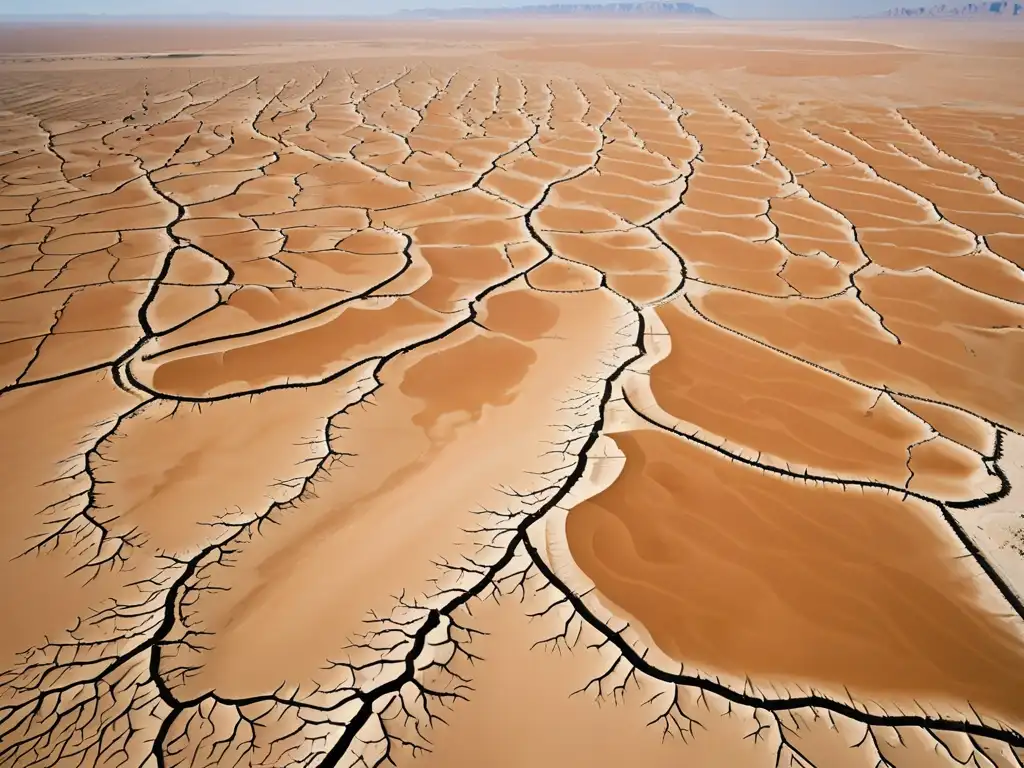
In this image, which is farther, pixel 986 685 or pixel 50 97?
pixel 50 97

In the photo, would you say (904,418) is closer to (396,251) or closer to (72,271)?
(396,251)

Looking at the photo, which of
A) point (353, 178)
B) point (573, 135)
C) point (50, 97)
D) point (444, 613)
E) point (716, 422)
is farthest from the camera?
point (50, 97)

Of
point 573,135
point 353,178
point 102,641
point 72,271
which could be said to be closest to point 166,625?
point 102,641

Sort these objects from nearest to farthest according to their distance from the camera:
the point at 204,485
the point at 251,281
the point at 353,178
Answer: the point at 204,485 < the point at 251,281 < the point at 353,178

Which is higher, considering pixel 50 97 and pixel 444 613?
pixel 444 613

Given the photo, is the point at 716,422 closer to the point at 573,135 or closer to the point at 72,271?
the point at 72,271

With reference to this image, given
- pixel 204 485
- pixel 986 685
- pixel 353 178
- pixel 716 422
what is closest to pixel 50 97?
pixel 353 178
